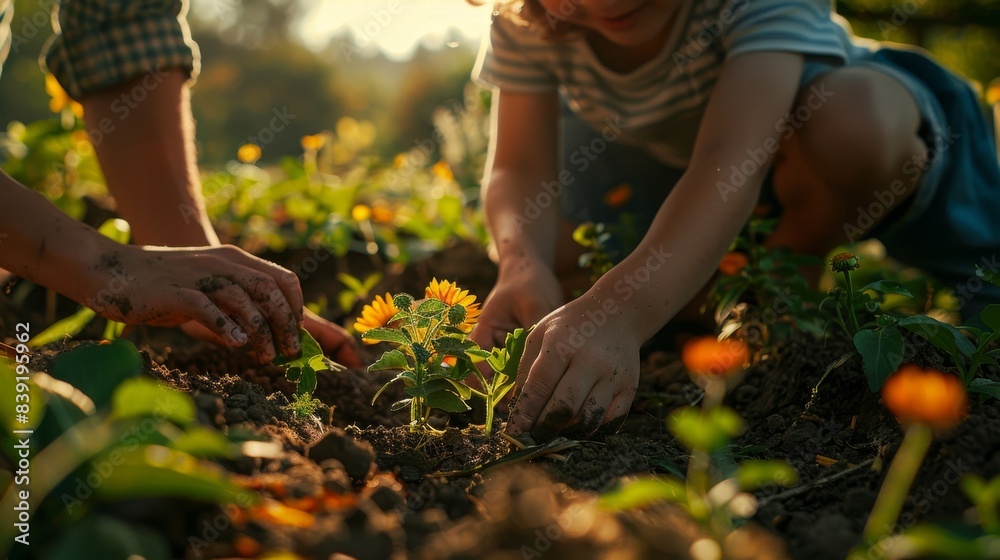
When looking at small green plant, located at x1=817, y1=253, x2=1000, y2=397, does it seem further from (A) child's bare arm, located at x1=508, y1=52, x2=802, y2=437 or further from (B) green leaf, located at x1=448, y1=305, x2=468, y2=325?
(B) green leaf, located at x1=448, y1=305, x2=468, y2=325

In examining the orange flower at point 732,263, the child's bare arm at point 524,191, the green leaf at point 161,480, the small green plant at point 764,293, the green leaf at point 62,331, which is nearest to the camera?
the green leaf at point 161,480

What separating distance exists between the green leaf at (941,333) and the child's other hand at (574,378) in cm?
45

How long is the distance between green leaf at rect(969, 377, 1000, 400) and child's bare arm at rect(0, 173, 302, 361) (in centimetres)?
109

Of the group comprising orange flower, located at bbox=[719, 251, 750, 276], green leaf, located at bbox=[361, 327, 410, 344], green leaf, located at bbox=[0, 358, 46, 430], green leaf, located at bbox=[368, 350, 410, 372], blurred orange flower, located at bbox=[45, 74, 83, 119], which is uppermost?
green leaf, located at bbox=[0, 358, 46, 430]

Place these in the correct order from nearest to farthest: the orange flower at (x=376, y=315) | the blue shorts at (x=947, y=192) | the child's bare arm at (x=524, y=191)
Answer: the orange flower at (x=376, y=315) < the child's bare arm at (x=524, y=191) < the blue shorts at (x=947, y=192)

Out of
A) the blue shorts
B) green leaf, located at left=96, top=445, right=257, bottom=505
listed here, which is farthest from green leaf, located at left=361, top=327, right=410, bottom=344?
the blue shorts

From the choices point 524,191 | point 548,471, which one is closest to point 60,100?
point 524,191

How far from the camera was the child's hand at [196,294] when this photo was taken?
1.29m

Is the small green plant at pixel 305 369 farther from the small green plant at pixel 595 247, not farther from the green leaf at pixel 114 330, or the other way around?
the small green plant at pixel 595 247

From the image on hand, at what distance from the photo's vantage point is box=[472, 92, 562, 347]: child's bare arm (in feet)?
6.49

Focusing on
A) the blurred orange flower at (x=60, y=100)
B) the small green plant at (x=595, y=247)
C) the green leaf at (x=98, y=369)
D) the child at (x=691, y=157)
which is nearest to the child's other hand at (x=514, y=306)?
the child at (x=691, y=157)

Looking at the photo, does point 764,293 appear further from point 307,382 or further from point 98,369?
point 98,369

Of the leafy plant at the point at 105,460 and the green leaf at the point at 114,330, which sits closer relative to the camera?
the leafy plant at the point at 105,460

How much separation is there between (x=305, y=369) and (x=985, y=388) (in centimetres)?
108
